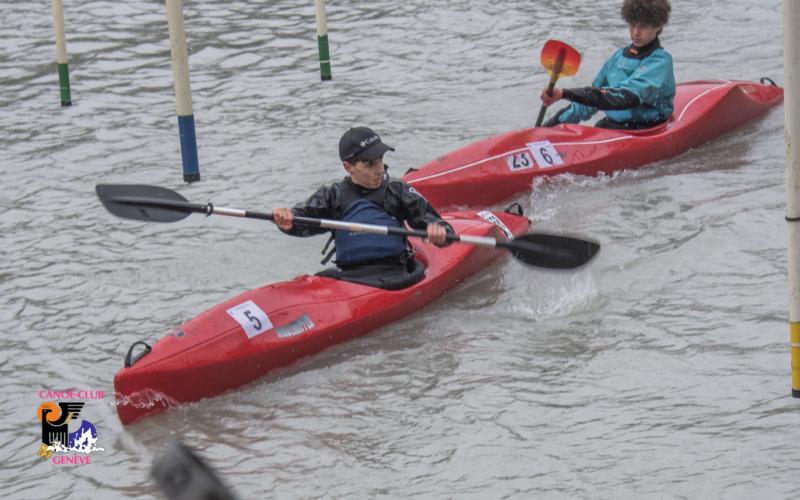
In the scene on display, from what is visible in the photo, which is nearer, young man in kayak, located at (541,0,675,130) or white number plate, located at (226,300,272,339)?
white number plate, located at (226,300,272,339)

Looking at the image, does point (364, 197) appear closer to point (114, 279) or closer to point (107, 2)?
point (114, 279)

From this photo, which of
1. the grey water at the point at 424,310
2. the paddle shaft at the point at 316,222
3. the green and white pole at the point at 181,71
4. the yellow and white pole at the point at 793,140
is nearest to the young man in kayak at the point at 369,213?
the paddle shaft at the point at 316,222

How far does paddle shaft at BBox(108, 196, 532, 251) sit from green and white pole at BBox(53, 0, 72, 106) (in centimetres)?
449

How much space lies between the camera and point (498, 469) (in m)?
4.66

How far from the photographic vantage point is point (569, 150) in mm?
8164

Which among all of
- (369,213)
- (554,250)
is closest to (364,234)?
(369,213)

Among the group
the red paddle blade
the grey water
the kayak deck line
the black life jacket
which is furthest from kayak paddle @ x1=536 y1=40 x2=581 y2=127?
the black life jacket

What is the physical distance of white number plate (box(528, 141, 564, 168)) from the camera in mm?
8039

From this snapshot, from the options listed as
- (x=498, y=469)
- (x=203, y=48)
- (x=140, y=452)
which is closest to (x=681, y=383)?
(x=498, y=469)

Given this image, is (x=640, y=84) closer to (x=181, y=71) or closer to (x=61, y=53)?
(x=181, y=71)

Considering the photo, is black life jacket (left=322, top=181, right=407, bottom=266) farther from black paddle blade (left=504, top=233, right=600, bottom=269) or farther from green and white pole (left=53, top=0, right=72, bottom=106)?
green and white pole (left=53, top=0, right=72, bottom=106)

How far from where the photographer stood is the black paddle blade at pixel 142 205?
19.7 ft

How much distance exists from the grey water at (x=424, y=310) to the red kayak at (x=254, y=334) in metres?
0.09

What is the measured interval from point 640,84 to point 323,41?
382 centimetres
